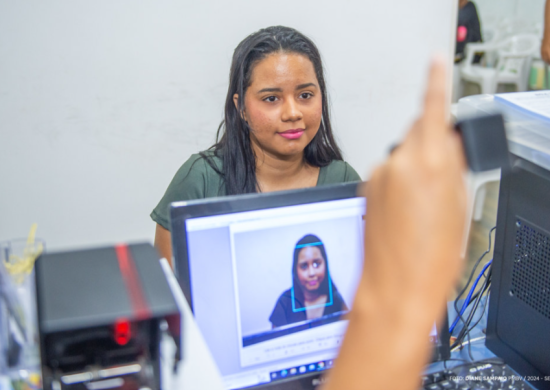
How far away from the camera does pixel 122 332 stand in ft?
1.23

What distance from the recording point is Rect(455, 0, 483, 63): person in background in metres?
5.02

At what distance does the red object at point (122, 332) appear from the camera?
37cm

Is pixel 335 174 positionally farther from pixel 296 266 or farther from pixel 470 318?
pixel 296 266

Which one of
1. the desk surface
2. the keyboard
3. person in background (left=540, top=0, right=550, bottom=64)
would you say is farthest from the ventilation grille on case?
person in background (left=540, top=0, right=550, bottom=64)

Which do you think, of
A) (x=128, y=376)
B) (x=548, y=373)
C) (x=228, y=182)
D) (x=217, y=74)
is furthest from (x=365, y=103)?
(x=128, y=376)

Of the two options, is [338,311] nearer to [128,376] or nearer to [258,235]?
[258,235]

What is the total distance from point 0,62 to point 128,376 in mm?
1707

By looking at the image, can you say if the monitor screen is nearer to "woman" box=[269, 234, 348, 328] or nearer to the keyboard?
"woman" box=[269, 234, 348, 328]

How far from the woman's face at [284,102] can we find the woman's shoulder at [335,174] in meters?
0.17

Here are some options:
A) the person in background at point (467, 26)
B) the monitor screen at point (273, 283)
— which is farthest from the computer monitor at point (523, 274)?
the person in background at point (467, 26)

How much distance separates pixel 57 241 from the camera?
198cm

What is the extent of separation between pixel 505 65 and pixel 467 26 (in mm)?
703

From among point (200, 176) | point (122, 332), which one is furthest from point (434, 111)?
point (200, 176)

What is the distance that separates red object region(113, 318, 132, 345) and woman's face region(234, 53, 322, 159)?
1021 mm
